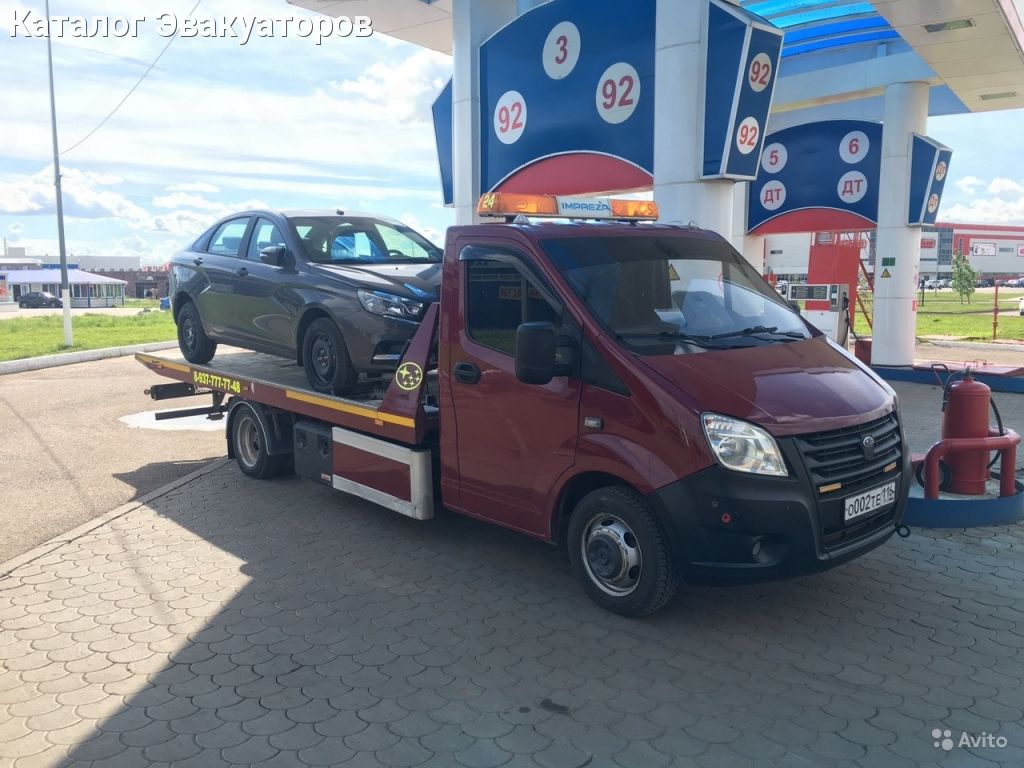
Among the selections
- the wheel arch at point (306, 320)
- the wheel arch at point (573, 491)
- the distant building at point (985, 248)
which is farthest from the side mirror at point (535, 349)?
the distant building at point (985, 248)

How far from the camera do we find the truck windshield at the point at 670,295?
15.3 ft

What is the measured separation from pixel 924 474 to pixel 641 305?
2.97 metres

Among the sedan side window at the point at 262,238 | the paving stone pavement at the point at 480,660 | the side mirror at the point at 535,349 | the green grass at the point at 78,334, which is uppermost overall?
the sedan side window at the point at 262,238

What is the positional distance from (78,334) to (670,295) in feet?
84.6

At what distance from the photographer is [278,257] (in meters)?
6.97


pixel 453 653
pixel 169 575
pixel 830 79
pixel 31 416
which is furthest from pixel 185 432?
pixel 830 79

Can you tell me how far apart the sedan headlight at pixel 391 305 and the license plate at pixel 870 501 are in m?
3.32

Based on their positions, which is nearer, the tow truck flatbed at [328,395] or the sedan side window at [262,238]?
the tow truck flatbed at [328,395]

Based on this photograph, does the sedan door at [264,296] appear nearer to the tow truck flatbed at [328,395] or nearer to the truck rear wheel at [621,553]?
the tow truck flatbed at [328,395]

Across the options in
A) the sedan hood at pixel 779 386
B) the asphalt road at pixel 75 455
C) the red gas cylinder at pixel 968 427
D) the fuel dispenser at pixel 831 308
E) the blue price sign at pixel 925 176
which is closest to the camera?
the sedan hood at pixel 779 386

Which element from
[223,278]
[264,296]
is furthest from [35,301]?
[264,296]

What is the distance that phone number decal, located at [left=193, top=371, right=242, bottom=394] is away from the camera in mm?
7715

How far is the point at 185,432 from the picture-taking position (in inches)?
425
